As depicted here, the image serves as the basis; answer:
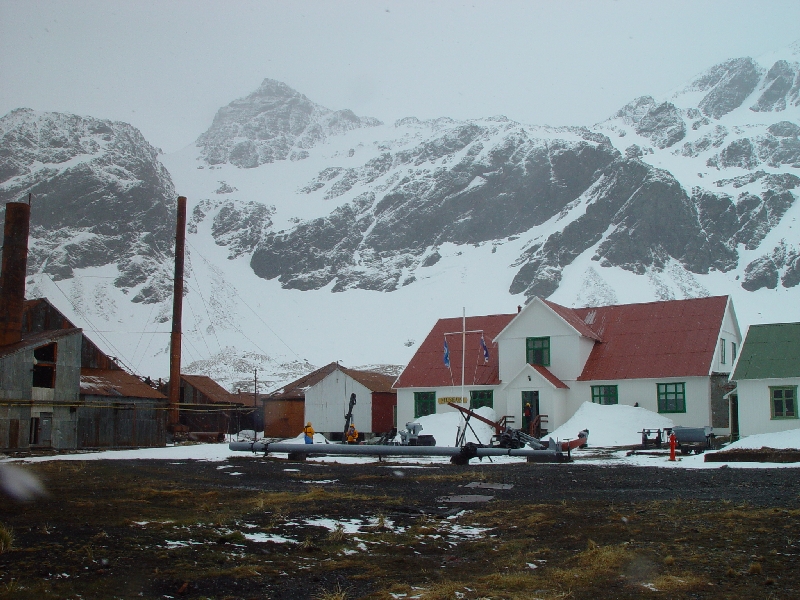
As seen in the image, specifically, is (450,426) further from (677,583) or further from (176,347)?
(677,583)

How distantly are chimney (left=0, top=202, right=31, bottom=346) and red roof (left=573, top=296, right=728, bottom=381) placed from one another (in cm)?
2672

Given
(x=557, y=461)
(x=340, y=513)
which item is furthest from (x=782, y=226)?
(x=340, y=513)

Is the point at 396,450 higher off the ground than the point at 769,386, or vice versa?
the point at 769,386

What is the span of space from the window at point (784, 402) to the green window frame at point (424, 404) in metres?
17.8

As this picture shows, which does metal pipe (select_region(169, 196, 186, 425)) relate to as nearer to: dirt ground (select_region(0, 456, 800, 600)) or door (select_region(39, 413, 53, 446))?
door (select_region(39, 413, 53, 446))

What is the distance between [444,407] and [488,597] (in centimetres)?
3543

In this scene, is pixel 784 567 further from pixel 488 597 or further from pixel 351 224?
pixel 351 224

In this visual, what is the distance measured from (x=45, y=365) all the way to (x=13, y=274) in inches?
192

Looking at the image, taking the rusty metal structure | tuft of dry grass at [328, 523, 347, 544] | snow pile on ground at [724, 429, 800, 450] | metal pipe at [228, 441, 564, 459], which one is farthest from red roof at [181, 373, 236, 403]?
tuft of dry grass at [328, 523, 347, 544]

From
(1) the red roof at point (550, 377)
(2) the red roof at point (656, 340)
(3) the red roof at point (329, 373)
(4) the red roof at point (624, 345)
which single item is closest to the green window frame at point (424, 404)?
(4) the red roof at point (624, 345)

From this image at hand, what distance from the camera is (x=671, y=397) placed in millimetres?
37156

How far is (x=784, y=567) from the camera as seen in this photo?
807 cm

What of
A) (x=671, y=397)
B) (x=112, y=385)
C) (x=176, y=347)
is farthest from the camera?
(x=176, y=347)

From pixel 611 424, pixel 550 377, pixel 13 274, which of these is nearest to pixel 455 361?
pixel 550 377
